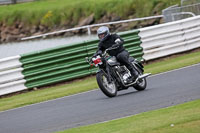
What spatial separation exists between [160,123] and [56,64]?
30.2 feet

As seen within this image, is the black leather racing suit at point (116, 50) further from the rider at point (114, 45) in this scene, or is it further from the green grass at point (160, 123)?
the green grass at point (160, 123)

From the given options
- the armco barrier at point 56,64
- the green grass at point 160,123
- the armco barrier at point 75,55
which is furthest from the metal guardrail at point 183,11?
the green grass at point 160,123

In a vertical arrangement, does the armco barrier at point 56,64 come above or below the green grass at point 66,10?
above

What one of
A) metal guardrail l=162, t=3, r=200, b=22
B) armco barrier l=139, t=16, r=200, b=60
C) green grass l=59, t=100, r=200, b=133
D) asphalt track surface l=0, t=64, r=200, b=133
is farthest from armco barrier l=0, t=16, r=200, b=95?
green grass l=59, t=100, r=200, b=133

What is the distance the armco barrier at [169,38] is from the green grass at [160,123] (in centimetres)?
892

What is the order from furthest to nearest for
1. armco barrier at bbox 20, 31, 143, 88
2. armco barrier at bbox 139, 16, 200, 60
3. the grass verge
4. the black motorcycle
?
armco barrier at bbox 139, 16, 200, 60
armco barrier at bbox 20, 31, 143, 88
the grass verge
the black motorcycle

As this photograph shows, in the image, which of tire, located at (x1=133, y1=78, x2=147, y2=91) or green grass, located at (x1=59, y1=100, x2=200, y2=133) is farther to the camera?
tire, located at (x1=133, y1=78, x2=147, y2=91)

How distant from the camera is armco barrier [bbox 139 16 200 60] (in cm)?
1917

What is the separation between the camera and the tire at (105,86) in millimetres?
12611

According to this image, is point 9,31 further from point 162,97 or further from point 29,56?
point 162,97

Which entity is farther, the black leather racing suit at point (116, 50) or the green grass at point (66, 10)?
the green grass at point (66, 10)

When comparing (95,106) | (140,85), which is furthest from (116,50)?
(95,106)

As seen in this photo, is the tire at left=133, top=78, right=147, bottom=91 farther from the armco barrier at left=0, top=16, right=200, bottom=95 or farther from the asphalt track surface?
the armco barrier at left=0, top=16, right=200, bottom=95

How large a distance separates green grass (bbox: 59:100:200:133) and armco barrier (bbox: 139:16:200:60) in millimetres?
8919
